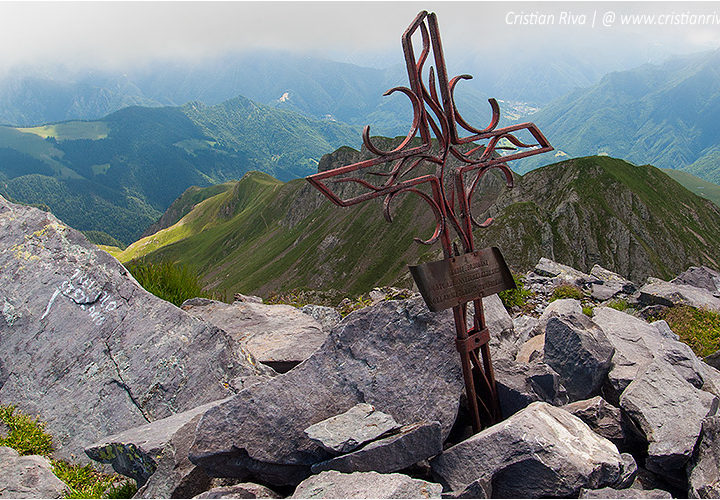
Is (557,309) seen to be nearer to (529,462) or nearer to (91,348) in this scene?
(529,462)

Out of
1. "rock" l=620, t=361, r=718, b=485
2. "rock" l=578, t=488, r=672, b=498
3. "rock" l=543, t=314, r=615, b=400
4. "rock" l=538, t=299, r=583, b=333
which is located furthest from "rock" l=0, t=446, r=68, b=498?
"rock" l=538, t=299, r=583, b=333

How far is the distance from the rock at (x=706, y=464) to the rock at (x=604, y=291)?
12944mm

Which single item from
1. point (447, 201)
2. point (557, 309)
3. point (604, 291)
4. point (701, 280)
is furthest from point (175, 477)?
point (701, 280)

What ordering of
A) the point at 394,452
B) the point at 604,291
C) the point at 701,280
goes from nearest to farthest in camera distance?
the point at 394,452 < the point at 604,291 < the point at 701,280

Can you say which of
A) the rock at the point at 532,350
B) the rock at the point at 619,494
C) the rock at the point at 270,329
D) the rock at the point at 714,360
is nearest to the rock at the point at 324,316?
the rock at the point at 270,329

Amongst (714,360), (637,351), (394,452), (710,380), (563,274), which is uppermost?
(394,452)

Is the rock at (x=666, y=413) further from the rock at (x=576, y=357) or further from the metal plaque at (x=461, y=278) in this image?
the metal plaque at (x=461, y=278)

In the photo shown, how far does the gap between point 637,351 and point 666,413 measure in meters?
2.46

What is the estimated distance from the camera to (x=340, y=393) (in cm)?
717

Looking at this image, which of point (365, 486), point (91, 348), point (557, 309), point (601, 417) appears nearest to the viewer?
point (365, 486)

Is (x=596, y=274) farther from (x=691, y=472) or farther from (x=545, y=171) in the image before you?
(x=545, y=171)

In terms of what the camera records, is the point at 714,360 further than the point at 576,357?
Yes

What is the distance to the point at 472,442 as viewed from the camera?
6.27 m

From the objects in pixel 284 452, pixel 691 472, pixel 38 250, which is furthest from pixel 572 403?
pixel 38 250
